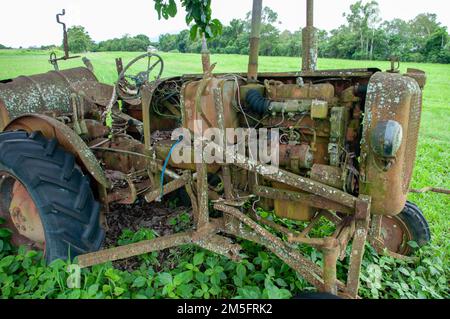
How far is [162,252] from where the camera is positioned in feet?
9.25

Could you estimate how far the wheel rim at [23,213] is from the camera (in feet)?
8.04

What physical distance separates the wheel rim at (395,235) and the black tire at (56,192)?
231 cm

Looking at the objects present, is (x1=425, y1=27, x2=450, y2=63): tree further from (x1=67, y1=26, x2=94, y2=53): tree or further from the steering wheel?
the steering wheel

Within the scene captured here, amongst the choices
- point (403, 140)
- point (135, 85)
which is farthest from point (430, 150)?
point (135, 85)

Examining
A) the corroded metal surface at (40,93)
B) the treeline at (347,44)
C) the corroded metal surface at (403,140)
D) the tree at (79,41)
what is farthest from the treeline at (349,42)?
the corroded metal surface at (403,140)

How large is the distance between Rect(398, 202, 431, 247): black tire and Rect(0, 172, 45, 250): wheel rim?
2.77m

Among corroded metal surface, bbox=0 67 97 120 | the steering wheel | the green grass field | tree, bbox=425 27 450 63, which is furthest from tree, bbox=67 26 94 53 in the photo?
tree, bbox=425 27 450 63

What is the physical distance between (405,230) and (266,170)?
156cm

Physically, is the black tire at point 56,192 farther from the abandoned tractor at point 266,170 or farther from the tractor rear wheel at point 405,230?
the tractor rear wheel at point 405,230

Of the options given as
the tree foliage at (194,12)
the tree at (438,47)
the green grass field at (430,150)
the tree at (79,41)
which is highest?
the tree at (438,47)

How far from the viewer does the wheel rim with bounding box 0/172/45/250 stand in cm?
245

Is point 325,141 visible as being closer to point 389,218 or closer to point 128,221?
→ point 389,218
